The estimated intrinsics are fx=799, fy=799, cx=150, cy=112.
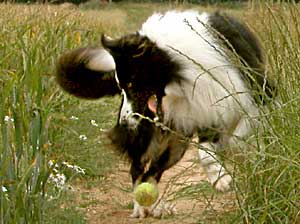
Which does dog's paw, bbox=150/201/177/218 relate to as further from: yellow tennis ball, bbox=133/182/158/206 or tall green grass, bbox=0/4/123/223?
tall green grass, bbox=0/4/123/223

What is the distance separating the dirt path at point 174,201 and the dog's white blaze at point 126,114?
1.33 feet

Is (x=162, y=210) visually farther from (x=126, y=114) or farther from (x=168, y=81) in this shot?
(x=168, y=81)

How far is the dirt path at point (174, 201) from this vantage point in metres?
3.65

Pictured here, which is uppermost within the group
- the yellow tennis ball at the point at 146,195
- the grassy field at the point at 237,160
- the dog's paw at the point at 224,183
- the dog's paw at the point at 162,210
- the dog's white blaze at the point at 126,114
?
the grassy field at the point at 237,160

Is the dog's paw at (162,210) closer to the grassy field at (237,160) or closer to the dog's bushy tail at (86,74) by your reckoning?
the grassy field at (237,160)

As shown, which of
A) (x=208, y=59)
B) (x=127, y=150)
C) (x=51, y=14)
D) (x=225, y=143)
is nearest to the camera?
(x=225, y=143)

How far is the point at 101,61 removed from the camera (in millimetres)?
5250

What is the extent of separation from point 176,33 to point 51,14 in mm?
2932

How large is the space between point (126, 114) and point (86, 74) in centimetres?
50

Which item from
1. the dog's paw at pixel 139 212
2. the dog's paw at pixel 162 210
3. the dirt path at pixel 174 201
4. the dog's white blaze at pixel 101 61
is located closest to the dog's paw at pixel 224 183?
the dirt path at pixel 174 201

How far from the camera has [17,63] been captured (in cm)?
544

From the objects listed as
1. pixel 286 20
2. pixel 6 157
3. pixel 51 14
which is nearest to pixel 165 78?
pixel 286 20

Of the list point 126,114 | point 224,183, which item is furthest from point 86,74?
point 224,183

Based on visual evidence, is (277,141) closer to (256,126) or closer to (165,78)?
(256,126)
